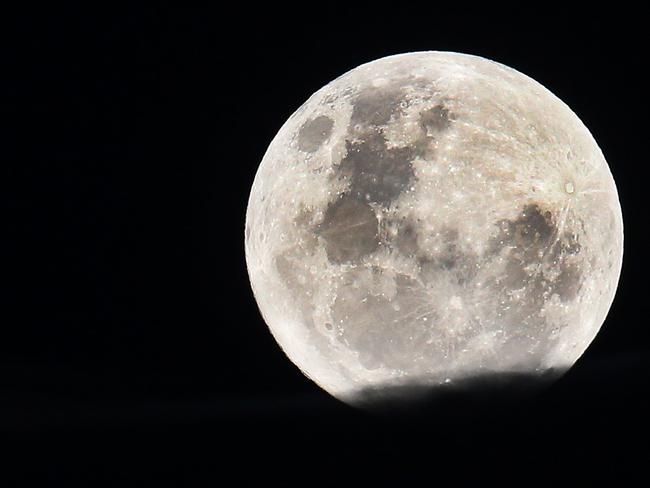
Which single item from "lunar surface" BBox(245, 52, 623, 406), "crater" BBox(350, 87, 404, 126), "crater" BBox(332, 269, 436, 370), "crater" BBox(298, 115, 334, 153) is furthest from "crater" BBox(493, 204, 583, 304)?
"crater" BBox(298, 115, 334, 153)

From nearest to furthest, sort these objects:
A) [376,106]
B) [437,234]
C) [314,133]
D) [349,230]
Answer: [437,234], [349,230], [376,106], [314,133]

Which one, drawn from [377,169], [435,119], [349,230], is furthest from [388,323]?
[435,119]

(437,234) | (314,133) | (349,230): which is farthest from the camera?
(314,133)

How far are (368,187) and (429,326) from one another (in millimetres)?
606

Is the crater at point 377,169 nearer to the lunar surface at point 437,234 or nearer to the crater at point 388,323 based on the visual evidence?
the lunar surface at point 437,234

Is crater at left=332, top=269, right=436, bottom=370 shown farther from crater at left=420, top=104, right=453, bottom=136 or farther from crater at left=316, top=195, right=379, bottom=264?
crater at left=420, top=104, right=453, bottom=136

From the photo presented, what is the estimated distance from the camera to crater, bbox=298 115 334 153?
3.82m

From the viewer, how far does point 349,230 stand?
3582 mm

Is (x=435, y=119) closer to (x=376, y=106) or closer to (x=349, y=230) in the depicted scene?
(x=376, y=106)

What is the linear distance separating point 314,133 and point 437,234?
2.54 ft

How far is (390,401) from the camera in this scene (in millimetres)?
3805

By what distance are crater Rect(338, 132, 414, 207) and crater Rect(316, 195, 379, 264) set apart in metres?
0.05

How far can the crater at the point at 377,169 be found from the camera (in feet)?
11.6

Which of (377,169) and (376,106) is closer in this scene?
(377,169)
